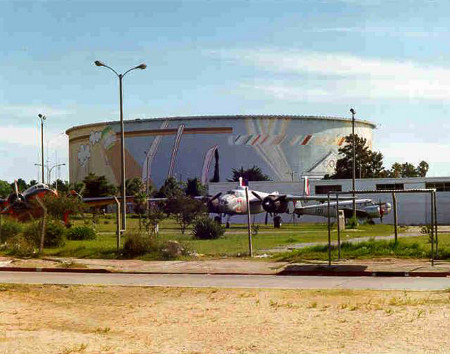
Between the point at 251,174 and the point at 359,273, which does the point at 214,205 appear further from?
the point at 251,174

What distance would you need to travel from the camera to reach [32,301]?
51.5 ft

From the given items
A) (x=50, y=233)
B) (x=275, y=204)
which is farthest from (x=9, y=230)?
(x=275, y=204)

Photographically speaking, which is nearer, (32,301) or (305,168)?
(32,301)

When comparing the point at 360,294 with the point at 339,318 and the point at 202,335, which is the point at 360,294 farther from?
the point at 202,335

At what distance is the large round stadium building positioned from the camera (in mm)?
160000

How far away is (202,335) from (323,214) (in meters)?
61.3

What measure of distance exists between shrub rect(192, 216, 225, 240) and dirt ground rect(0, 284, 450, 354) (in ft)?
66.5

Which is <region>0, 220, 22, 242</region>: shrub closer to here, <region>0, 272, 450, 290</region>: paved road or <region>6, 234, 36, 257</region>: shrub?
<region>6, 234, 36, 257</region>: shrub

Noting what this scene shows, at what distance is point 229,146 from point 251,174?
8.33 m

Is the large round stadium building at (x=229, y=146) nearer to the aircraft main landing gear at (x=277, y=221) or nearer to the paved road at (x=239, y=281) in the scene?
the aircraft main landing gear at (x=277, y=221)

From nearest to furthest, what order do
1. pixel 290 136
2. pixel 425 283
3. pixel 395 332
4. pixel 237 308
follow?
pixel 395 332 → pixel 237 308 → pixel 425 283 → pixel 290 136

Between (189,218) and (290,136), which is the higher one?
(290,136)

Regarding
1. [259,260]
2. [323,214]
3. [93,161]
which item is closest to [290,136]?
[93,161]

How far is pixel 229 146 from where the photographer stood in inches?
6329
